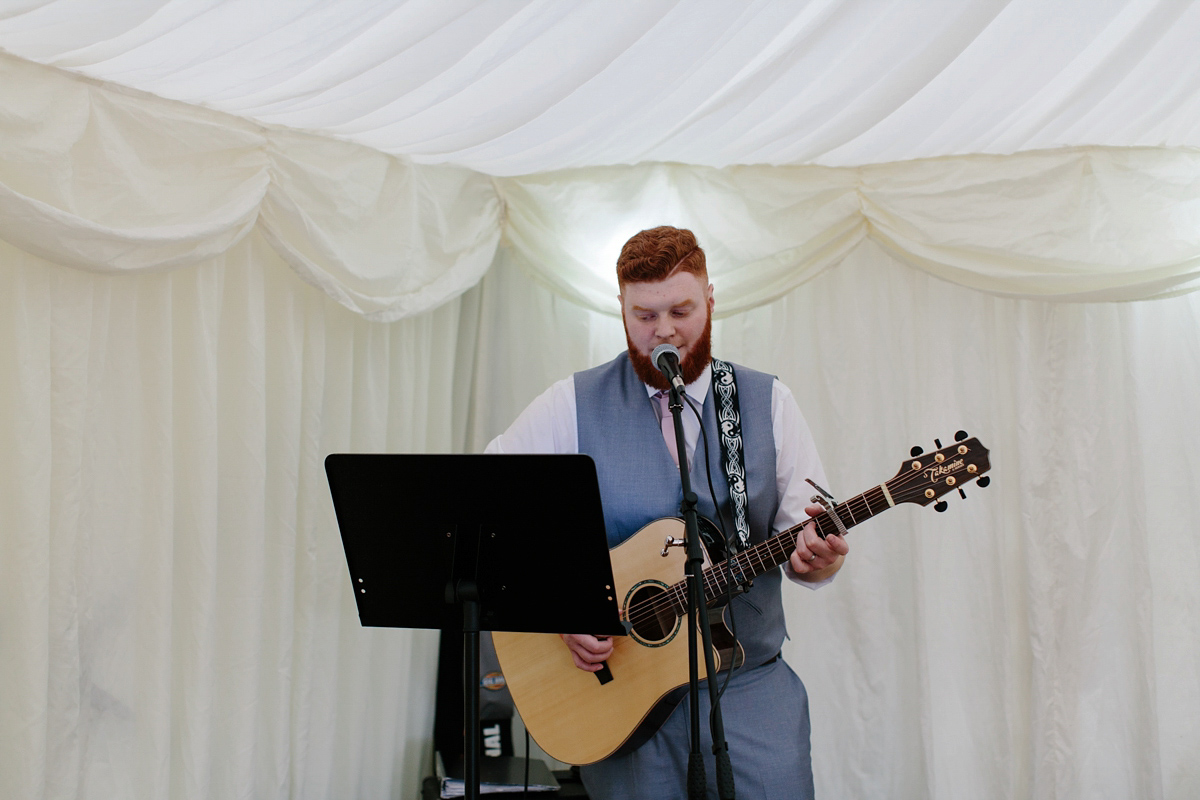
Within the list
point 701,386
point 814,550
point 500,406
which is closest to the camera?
point 814,550

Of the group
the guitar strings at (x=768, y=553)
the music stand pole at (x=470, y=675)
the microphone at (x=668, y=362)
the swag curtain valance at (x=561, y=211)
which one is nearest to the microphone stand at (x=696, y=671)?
the microphone at (x=668, y=362)

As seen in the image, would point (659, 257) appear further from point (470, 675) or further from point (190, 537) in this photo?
point (190, 537)

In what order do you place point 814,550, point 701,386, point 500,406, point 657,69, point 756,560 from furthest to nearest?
1. point 500,406
2. point 657,69
3. point 701,386
4. point 756,560
5. point 814,550

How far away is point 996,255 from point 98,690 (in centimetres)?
305

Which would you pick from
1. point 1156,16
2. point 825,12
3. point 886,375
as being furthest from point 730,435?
point 1156,16

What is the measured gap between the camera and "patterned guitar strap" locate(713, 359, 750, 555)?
2.22m

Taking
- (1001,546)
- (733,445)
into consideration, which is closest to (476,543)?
(733,445)

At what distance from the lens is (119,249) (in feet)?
7.08

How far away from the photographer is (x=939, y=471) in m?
2.04

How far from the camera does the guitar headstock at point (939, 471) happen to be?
203 centimetres

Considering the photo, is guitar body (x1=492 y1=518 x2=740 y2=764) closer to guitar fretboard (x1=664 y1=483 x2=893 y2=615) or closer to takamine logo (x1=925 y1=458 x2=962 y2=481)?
guitar fretboard (x1=664 y1=483 x2=893 y2=615)

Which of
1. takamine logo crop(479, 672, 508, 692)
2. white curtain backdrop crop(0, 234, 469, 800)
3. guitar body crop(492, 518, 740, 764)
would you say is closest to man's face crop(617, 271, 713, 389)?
guitar body crop(492, 518, 740, 764)

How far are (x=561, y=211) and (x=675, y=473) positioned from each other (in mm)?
1510

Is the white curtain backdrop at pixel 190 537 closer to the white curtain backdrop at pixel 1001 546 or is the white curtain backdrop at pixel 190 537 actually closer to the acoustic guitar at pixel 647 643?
the acoustic guitar at pixel 647 643
